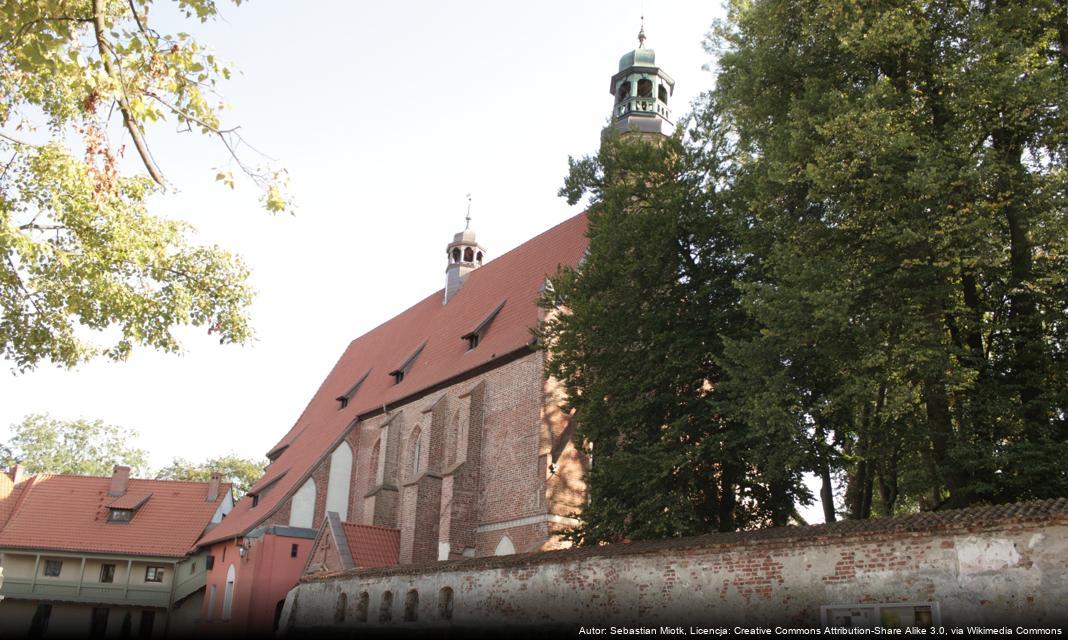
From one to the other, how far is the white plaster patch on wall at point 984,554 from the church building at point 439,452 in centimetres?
980

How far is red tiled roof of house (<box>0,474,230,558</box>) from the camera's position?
3644 centimetres

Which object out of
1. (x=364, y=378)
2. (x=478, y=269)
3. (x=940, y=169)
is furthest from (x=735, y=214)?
(x=364, y=378)

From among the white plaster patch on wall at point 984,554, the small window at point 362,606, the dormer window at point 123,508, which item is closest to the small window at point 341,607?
the small window at point 362,606

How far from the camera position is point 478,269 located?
109 ft

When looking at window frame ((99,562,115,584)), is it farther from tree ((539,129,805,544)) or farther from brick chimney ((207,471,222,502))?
tree ((539,129,805,544))

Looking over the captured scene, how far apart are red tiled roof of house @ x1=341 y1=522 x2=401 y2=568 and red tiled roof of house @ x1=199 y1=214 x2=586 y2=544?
494 centimetres

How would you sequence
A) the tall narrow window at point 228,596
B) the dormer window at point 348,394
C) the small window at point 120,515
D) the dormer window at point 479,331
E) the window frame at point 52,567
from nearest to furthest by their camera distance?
the dormer window at point 479,331
the tall narrow window at point 228,596
the dormer window at point 348,394
the window frame at point 52,567
the small window at point 120,515

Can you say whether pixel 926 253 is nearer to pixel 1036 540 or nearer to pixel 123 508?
pixel 1036 540

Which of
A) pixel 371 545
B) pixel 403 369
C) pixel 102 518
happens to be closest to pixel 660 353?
pixel 371 545

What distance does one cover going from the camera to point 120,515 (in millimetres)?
38344

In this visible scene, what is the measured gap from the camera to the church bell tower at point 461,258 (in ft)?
113

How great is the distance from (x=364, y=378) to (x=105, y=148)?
25.2 metres

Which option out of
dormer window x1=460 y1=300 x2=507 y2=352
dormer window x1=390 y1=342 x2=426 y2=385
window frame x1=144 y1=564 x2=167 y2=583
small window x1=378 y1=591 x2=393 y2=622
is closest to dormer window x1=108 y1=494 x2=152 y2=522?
window frame x1=144 y1=564 x2=167 y2=583

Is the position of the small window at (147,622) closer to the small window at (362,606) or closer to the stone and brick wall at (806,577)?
the small window at (362,606)
